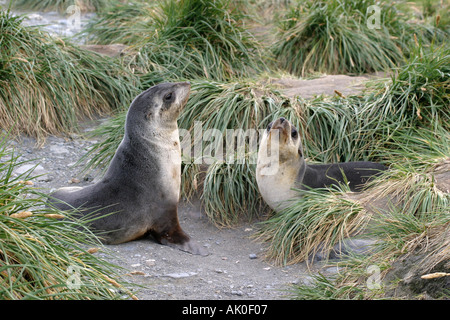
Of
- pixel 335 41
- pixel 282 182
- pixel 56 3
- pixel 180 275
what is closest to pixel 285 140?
pixel 282 182

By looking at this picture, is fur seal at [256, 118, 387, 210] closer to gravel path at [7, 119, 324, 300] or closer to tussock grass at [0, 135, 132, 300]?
gravel path at [7, 119, 324, 300]

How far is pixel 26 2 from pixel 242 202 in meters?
7.57

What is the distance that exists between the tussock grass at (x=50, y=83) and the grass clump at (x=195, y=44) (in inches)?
18.2

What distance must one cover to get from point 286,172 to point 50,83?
121 inches

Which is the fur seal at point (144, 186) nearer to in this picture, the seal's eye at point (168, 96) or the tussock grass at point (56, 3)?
the seal's eye at point (168, 96)

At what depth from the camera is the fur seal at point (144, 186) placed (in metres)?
4.66

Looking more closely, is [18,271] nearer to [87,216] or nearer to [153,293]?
[153,293]

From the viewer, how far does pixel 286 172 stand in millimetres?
5246

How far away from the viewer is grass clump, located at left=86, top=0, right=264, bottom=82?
739cm

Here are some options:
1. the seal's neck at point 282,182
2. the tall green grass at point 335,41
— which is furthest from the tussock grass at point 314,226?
the tall green grass at point 335,41

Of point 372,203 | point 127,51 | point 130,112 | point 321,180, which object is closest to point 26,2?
point 127,51

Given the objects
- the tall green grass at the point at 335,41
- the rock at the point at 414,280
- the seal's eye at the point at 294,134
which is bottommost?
the rock at the point at 414,280

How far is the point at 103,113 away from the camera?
721 cm
